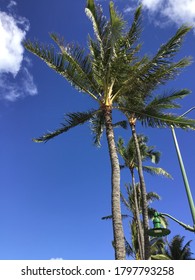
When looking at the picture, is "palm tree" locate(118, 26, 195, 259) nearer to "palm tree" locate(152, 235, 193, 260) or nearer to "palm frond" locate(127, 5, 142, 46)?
"palm frond" locate(127, 5, 142, 46)

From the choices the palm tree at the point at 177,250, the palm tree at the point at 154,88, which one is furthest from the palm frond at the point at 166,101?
the palm tree at the point at 177,250

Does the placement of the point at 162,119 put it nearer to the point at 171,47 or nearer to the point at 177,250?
the point at 171,47

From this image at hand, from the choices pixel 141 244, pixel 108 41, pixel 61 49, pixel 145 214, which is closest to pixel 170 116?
pixel 108 41

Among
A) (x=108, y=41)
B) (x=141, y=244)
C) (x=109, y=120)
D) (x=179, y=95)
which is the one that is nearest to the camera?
(x=109, y=120)

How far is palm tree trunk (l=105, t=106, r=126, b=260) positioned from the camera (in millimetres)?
11113

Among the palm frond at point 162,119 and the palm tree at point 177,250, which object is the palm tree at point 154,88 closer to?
the palm frond at point 162,119

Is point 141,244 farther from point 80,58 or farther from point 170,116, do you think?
point 80,58

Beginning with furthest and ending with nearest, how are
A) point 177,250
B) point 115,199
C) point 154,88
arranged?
point 177,250 < point 154,88 < point 115,199

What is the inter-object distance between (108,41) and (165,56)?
2.37m

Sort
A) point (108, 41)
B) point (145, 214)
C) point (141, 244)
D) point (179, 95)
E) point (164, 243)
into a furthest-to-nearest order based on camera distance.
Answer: point (164, 243) → point (141, 244) → point (145, 214) → point (179, 95) → point (108, 41)

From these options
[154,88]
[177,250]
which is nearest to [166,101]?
[154,88]

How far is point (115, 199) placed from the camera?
12336 millimetres

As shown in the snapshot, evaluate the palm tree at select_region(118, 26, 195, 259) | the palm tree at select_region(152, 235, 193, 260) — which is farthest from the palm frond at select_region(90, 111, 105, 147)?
the palm tree at select_region(152, 235, 193, 260)

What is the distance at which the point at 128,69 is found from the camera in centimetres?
1502
